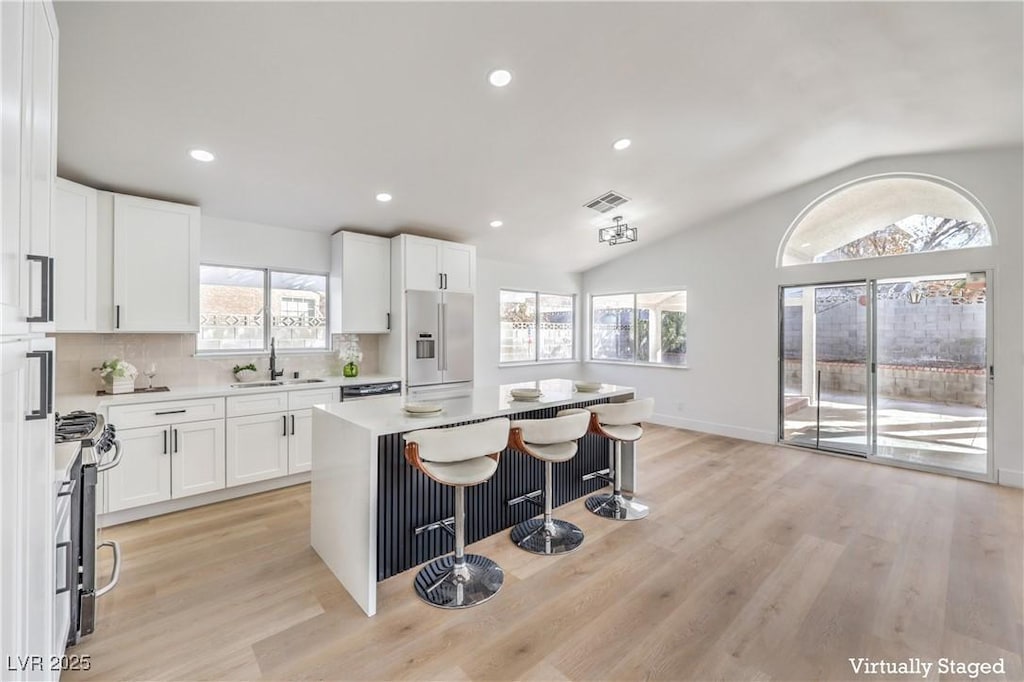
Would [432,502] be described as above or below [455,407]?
below

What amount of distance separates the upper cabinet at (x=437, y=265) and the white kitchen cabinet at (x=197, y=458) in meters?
2.18

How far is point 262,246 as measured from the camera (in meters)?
4.22

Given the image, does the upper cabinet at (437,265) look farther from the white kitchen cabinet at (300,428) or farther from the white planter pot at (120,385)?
the white planter pot at (120,385)

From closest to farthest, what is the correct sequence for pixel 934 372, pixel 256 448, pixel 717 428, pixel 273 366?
pixel 256 448 → pixel 273 366 → pixel 934 372 → pixel 717 428

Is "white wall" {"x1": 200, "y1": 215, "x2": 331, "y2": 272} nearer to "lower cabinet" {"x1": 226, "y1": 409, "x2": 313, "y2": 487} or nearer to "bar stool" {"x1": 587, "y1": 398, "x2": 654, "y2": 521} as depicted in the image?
"lower cabinet" {"x1": 226, "y1": 409, "x2": 313, "y2": 487}

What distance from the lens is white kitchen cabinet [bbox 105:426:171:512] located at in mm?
3004

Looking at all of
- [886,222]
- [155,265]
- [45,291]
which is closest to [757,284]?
[886,222]

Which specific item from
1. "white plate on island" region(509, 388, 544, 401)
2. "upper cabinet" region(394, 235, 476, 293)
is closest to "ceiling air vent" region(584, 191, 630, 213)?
"upper cabinet" region(394, 235, 476, 293)

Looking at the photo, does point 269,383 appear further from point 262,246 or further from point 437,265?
point 437,265

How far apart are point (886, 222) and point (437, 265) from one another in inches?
191

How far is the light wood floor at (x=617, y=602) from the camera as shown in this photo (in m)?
1.84

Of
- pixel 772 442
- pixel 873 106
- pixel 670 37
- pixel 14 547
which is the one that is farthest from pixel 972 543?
pixel 14 547

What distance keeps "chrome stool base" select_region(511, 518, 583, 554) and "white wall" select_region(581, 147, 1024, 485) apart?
11.7 ft

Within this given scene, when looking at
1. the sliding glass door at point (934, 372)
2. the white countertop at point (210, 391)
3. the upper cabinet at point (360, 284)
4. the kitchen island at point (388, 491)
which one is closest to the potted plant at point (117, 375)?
the white countertop at point (210, 391)
